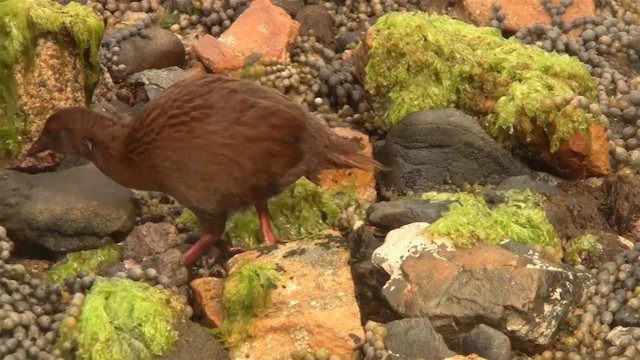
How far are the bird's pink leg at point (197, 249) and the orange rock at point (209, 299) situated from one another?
0.75 feet

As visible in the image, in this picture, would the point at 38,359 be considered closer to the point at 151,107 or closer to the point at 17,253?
the point at 17,253

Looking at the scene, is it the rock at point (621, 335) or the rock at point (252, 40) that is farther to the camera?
the rock at point (252, 40)

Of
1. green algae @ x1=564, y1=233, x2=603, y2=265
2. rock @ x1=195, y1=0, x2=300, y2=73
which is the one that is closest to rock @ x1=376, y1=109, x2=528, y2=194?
green algae @ x1=564, y1=233, x2=603, y2=265

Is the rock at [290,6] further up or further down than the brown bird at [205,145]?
further down

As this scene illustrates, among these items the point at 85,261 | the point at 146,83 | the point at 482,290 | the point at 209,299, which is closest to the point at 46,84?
the point at 146,83

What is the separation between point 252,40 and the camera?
747 centimetres

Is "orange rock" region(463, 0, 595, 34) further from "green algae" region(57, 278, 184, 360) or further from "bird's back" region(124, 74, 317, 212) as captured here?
"green algae" region(57, 278, 184, 360)

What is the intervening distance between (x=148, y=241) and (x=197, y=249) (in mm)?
280

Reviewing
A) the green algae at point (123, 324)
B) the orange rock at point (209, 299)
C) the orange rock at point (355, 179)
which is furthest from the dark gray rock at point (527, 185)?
the green algae at point (123, 324)

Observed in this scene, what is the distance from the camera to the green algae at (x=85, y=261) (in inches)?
208

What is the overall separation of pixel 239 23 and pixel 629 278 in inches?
140

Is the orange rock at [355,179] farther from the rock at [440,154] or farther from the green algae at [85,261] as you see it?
the green algae at [85,261]

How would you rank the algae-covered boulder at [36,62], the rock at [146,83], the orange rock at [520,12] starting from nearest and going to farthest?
1. the algae-covered boulder at [36,62]
2. the rock at [146,83]
3. the orange rock at [520,12]

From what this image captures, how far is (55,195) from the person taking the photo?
547 cm
